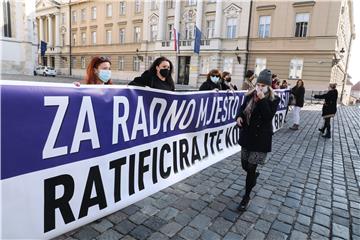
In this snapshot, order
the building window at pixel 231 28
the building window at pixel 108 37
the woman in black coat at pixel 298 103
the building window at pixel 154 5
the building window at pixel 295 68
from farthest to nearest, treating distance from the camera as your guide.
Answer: the building window at pixel 108 37, the building window at pixel 154 5, the building window at pixel 231 28, the building window at pixel 295 68, the woman in black coat at pixel 298 103

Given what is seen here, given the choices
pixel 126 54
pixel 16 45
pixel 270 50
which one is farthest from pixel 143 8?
pixel 270 50

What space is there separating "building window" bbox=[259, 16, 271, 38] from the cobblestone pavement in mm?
24764

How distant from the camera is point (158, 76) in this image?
384 cm

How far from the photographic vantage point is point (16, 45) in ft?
94.7

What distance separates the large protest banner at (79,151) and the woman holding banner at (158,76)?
292 mm

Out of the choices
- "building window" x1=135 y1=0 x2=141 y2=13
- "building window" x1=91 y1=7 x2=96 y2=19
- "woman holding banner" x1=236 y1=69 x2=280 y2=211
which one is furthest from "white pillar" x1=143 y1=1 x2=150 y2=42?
"woman holding banner" x1=236 y1=69 x2=280 y2=211

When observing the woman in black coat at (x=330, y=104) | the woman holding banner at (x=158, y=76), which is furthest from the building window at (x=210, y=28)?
the woman holding banner at (x=158, y=76)

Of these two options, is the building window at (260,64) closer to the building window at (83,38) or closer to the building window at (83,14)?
the building window at (83,38)

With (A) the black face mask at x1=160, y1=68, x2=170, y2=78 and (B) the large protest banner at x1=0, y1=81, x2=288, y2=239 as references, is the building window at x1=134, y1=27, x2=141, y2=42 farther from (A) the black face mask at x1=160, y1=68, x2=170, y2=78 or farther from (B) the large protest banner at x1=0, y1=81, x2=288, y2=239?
(B) the large protest banner at x1=0, y1=81, x2=288, y2=239

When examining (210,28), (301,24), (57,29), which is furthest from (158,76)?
(57,29)

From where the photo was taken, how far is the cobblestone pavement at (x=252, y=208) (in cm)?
286

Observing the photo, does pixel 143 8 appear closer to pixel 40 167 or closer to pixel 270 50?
pixel 270 50

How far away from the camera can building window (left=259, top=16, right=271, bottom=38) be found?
2725 centimetres

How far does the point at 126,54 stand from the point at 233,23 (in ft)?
58.6
